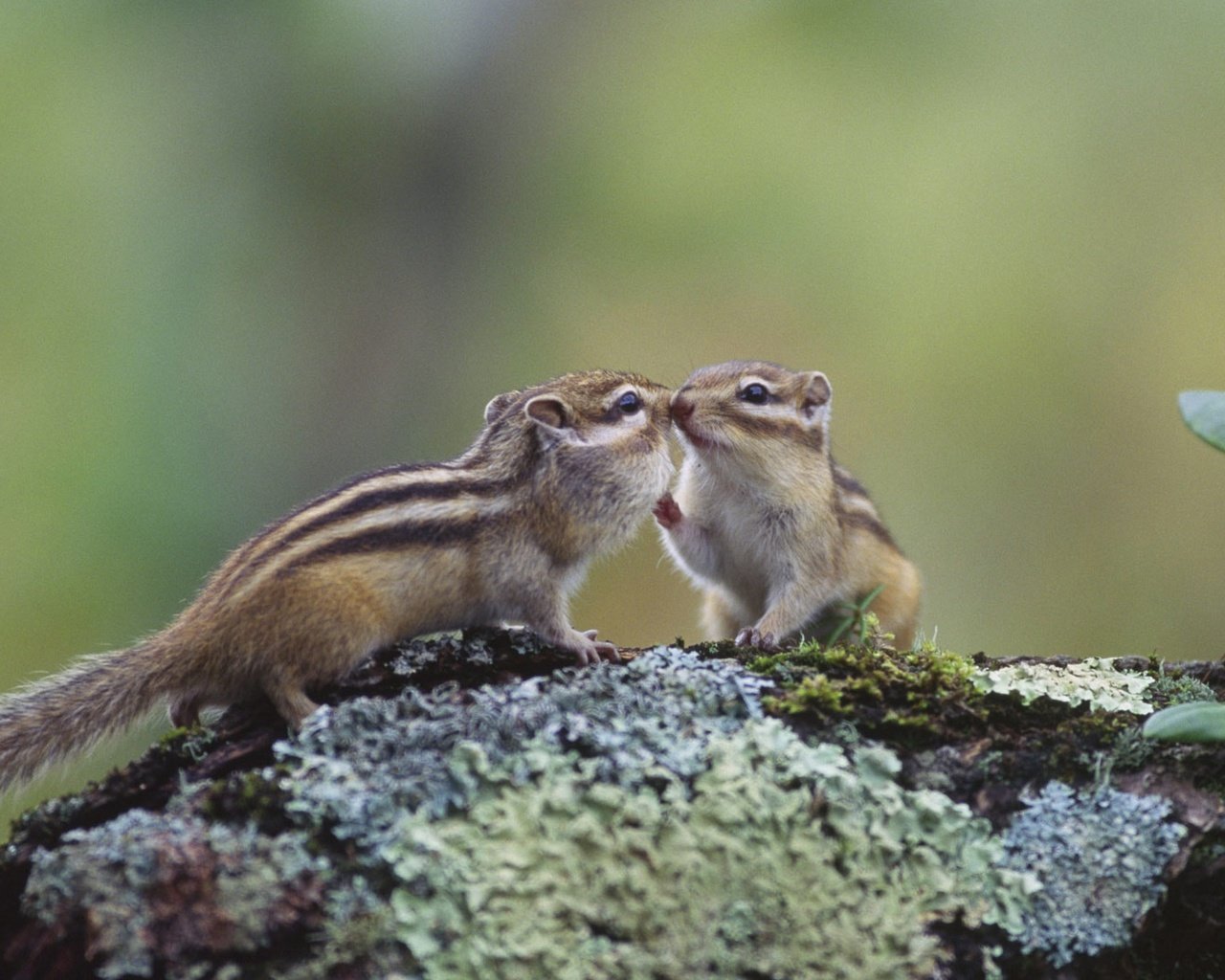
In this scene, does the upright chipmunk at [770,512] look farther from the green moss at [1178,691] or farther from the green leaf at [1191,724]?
the green leaf at [1191,724]

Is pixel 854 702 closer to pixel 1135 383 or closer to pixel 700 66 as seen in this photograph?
pixel 1135 383

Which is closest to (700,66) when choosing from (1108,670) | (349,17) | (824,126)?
(824,126)

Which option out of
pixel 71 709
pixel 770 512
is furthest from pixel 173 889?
pixel 770 512

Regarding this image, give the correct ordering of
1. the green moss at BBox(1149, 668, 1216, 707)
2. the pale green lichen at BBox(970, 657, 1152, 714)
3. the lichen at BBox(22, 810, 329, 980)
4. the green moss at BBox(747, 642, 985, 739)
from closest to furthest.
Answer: the lichen at BBox(22, 810, 329, 980), the green moss at BBox(747, 642, 985, 739), the pale green lichen at BBox(970, 657, 1152, 714), the green moss at BBox(1149, 668, 1216, 707)

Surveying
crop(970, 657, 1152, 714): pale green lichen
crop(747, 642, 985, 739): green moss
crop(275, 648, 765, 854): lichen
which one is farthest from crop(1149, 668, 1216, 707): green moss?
crop(275, 648, 765, 854): lichen

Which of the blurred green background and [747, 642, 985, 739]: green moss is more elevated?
the blurred green background

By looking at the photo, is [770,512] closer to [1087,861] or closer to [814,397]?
[814,397]

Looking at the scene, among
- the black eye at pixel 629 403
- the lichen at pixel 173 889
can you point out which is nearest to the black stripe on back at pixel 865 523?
the black eye at pixel 629 403

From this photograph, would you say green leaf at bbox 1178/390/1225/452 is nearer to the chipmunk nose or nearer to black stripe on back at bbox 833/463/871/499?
the chipmunk nose
